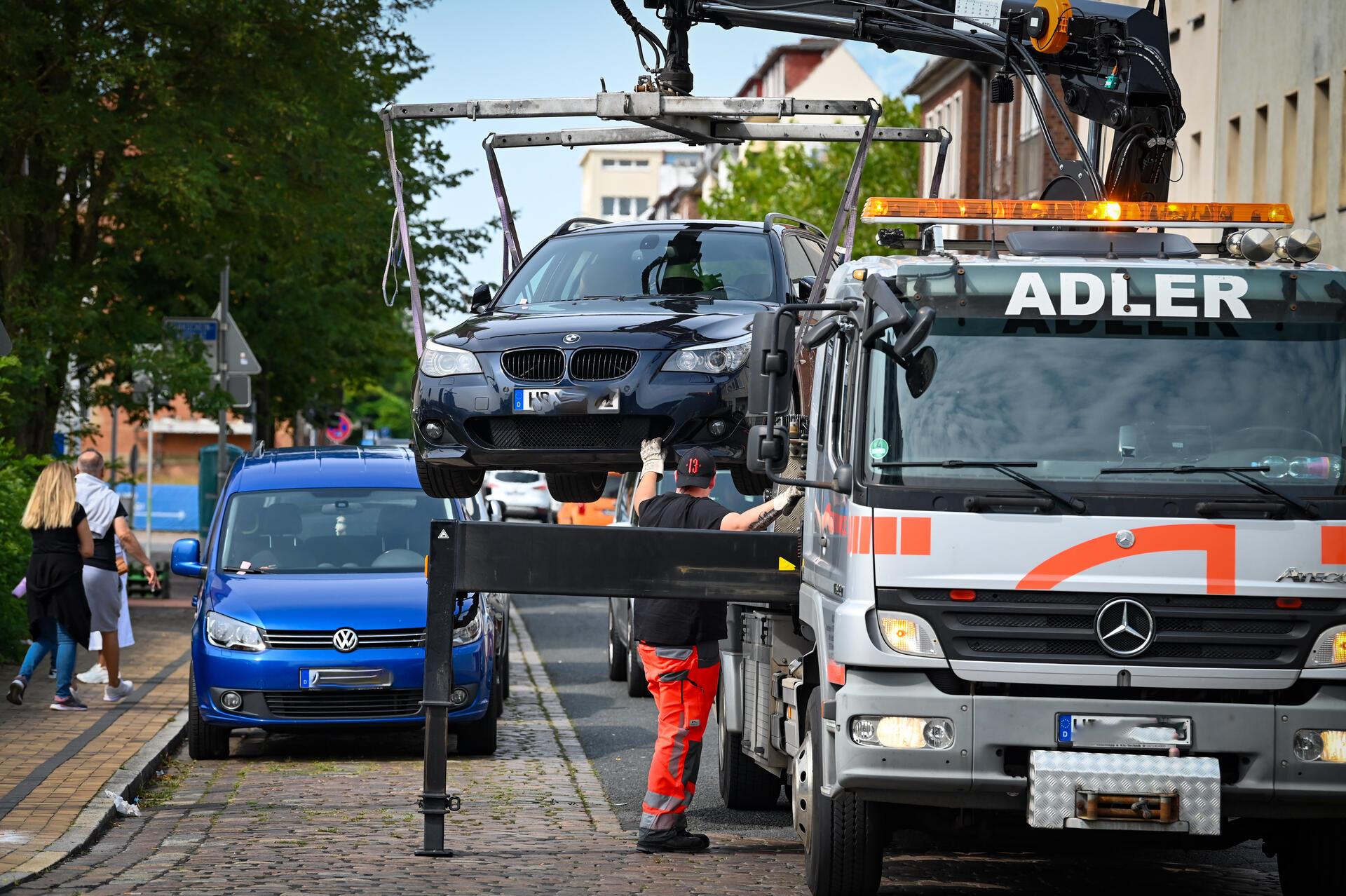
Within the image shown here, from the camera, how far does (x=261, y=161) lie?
885 inches

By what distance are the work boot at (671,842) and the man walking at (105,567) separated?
22.0ft

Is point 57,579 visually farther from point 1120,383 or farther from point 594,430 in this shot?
point 1120,383

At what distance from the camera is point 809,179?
6306 cm

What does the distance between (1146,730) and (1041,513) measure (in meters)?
0.87

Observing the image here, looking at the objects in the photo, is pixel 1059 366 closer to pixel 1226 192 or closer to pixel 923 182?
pixel 1226 192

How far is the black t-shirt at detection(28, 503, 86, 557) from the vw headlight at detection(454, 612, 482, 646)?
342 cm

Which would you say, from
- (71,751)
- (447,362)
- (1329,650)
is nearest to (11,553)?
(71,751)

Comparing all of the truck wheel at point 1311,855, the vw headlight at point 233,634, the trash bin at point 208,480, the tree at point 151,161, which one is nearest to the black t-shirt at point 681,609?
the truck wheel at point 1311,855

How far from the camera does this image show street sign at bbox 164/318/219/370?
2311cm

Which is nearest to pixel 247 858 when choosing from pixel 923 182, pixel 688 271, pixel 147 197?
pixel 688 271

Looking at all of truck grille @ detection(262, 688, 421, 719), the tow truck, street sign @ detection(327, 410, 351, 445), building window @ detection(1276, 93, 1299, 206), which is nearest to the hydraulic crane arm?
the tow truck

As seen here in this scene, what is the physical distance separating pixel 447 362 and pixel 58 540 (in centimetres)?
563

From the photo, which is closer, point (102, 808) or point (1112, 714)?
point (1112, 714)

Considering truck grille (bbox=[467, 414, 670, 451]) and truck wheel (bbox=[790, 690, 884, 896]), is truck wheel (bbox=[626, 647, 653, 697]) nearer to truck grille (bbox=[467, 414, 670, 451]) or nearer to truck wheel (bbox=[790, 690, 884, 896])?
truck grille (bbox=[467, 414, 670, 451])
